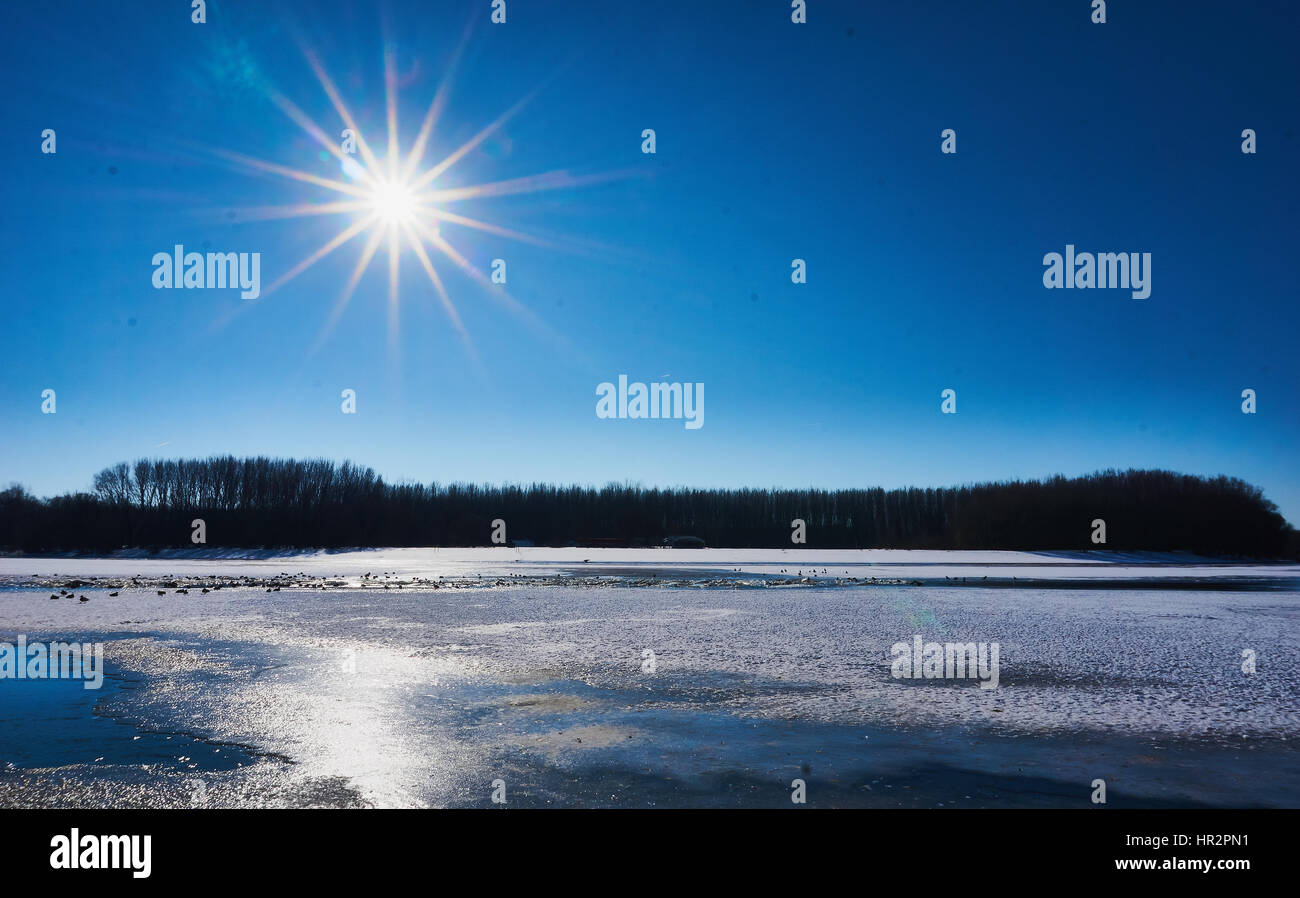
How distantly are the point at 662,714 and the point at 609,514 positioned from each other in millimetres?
78167

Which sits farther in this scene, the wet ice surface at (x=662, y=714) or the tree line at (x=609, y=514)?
the tree line at (x=609, y=514)

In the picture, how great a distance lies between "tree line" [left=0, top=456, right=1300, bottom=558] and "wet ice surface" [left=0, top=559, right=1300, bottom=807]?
49.0m

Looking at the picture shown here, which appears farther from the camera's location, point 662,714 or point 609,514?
point 609,514

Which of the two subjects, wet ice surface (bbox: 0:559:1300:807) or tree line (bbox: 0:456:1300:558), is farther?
tree line (bbox: 0:456:1300:558)

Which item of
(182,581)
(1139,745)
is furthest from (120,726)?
(182,581)

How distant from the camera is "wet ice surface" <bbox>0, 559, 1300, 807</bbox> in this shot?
Result: 481 cm

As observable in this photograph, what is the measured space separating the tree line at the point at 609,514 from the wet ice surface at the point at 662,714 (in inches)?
1930

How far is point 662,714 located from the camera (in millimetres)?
6723

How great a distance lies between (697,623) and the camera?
12.9m

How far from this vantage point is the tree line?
5822 centimetres

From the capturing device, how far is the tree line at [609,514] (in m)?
58.2

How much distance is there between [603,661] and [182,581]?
18781mm

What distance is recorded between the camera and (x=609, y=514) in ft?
278
